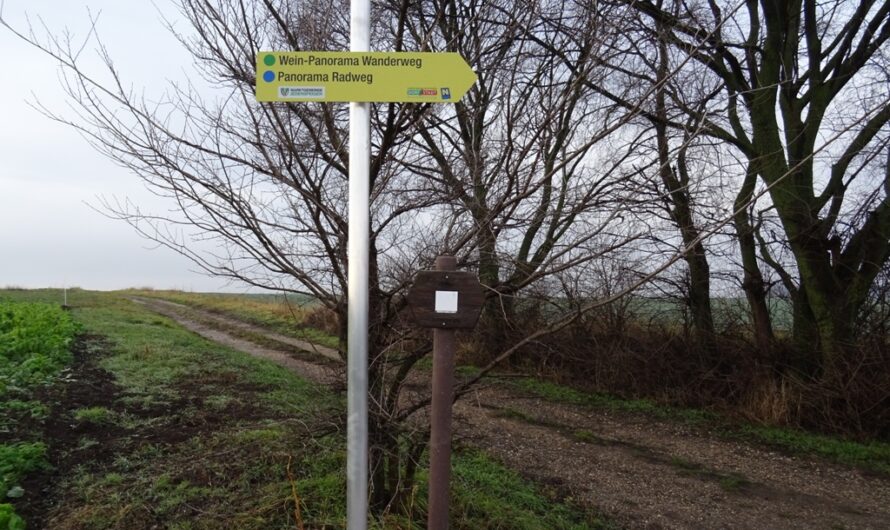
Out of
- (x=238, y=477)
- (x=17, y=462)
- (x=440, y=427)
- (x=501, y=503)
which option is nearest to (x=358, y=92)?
(x=440, y=427)

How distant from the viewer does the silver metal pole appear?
2.25m

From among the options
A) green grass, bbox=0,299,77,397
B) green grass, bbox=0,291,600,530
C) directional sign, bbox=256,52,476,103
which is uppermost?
directional sign, bbox=256,52,476,103

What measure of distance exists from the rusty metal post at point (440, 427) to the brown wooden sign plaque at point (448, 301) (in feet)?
0.24

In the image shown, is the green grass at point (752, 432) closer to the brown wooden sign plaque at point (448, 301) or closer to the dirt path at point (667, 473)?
the dirt path at point (667, 473)

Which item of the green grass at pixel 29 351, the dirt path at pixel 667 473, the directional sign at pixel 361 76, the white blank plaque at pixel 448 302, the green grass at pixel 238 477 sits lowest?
the dirt path at pixel 667 473

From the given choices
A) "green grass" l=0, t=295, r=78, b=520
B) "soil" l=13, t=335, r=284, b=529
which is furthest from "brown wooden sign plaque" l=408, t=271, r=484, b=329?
"soil" l=13, t=335, r=284, b=529

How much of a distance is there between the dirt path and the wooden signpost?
5.02ft

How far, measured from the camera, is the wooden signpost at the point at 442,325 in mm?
2492

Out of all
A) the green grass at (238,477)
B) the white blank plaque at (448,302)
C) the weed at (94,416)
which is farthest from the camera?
the weed at (94,416)

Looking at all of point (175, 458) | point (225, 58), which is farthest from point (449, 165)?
point (175, 458)

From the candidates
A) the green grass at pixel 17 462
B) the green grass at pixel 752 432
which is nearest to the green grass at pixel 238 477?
the green grass at pixel 17 462

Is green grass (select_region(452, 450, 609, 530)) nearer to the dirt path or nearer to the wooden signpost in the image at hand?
the dirt path

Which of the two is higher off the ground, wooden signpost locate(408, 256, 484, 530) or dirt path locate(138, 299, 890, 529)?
wooden signpost locate(408, 256, 484, 530)

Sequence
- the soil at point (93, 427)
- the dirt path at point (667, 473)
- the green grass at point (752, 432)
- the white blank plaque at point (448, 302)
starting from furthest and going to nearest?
the green grass at point (752, 432)
the dirt path at point (667, 473)
the soil at point (93, 427)
the white blank plaque at point (448, 302)
